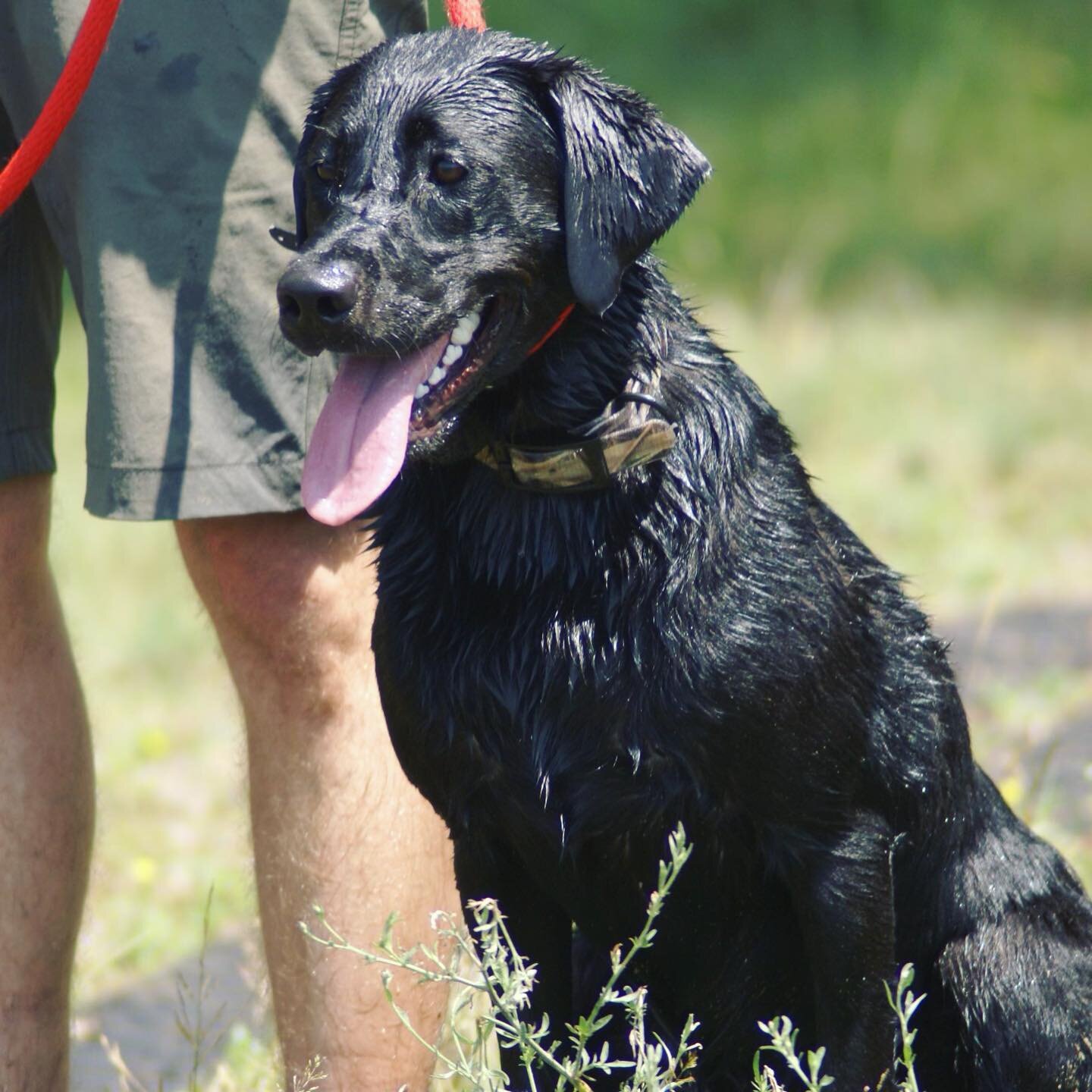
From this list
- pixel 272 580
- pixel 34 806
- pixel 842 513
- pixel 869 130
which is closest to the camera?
pixel 272 580

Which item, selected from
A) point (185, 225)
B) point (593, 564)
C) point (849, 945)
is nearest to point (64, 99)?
point (185, 225)

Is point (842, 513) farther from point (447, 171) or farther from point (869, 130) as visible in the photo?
point (869, 130)

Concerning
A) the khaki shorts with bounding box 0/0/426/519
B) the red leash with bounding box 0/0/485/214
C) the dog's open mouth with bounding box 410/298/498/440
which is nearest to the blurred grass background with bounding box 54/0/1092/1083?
the dog's open mouth with bounding box 410/298/498/440

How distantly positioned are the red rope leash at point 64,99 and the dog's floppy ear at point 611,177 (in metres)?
0.64

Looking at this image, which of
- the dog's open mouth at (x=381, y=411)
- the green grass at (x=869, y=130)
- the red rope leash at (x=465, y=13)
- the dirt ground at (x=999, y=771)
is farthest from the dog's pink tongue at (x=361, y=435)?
the green grass at (x=869, y=130)

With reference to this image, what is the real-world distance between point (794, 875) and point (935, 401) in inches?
248

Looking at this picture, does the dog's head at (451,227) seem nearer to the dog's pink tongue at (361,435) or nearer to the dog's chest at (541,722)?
the dog's pink tongue at (361,435)

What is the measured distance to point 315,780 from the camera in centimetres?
271

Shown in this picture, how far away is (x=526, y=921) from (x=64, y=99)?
1386mm

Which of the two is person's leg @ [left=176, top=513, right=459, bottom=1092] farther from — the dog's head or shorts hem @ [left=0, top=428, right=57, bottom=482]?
the dog's head

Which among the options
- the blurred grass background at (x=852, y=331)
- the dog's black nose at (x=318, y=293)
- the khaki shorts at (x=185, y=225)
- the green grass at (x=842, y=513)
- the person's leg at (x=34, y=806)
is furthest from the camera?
the blurred grass background at (x=852, y=331)

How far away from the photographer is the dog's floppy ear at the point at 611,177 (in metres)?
2.32

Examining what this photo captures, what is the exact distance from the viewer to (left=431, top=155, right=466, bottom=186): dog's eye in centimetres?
236

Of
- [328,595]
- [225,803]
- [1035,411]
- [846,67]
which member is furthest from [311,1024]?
[846,67]
